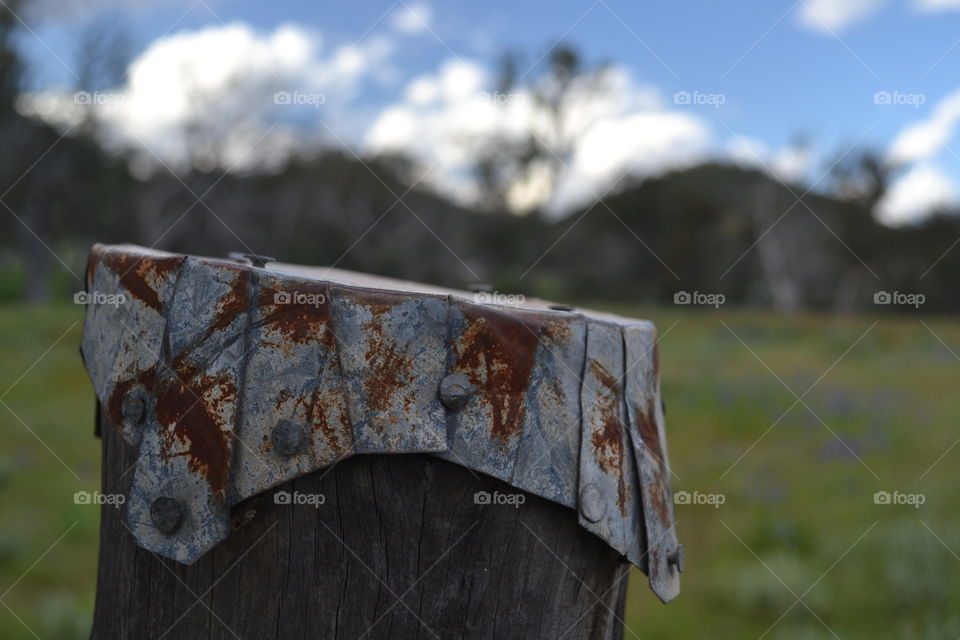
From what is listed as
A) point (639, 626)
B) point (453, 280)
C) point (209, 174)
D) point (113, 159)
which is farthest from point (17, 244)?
point (639, 626)

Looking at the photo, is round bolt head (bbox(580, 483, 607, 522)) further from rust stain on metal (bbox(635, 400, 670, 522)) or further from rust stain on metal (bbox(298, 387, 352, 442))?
rust stain on metal (bbox(298, 387, 352, 442))

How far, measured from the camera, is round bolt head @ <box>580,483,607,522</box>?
4.38 ft

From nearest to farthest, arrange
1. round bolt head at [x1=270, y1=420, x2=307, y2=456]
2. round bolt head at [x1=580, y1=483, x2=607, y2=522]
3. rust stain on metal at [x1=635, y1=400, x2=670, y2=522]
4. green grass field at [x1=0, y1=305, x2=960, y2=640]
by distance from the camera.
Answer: round bolt head at [x1=270, y1=420, x2=307, y2=456]
round bolt head at [x1=580, y1=483, x2=607, y2=522]
rust stain on metal at [x1=635, y1=400, x2=670, y2=522]
green grass field at [x1=0, y1=305, x2=960, y2=640]

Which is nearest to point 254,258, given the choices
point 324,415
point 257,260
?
point 257,260

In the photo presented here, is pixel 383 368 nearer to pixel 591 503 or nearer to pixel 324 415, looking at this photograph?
pixel 324 415

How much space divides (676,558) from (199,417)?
3.19 feet

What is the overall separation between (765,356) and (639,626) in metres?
7.78

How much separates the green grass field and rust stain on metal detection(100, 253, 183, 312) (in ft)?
6.18

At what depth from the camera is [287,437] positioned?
48.6 inches

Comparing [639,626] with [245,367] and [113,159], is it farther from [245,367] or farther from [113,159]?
[113,159]

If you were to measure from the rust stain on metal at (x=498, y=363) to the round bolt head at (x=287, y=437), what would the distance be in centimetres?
28

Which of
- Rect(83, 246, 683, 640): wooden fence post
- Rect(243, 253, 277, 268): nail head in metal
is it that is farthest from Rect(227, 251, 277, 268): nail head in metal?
Rect(83, 246, 683, 640): wooden fence post

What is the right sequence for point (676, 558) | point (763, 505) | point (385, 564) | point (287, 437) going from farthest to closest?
point (763, 505) < point (676, 558) < point (385, 564) < point (287, 437)

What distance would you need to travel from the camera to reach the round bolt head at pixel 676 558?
153cm
